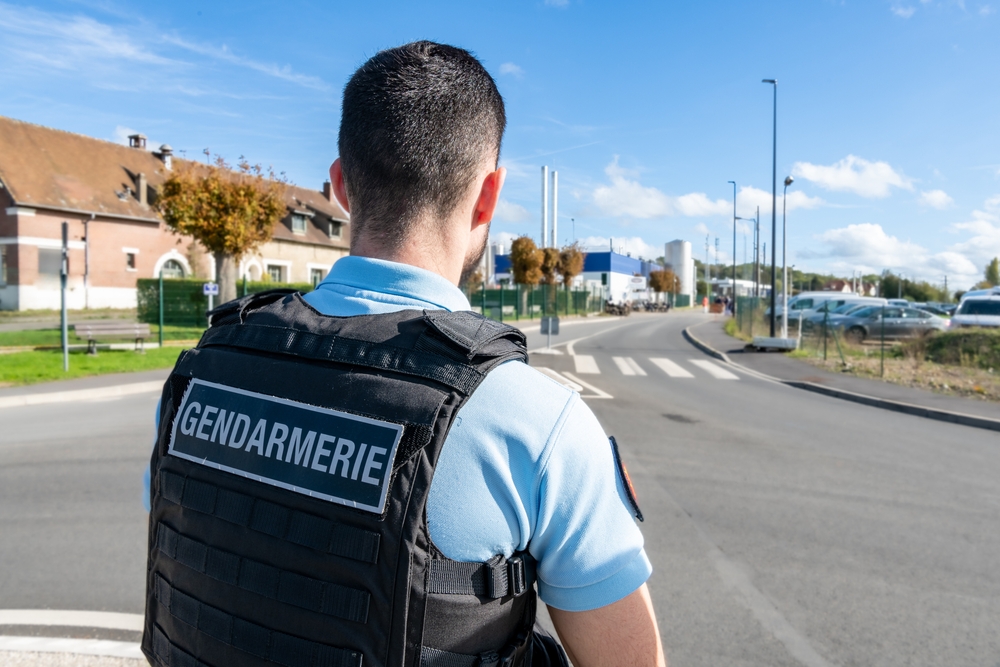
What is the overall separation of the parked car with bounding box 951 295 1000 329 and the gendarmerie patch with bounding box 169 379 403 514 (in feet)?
78.1

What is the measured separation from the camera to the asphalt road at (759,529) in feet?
11.4

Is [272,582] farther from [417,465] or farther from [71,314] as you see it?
[71,314]

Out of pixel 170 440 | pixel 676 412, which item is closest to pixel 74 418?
pixel 676 412

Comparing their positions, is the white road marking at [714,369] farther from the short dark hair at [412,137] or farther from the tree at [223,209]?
the short dark hair at [412,137]

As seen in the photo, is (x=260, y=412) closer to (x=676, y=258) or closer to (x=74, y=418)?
(x=74, y=418)

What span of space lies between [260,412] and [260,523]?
19 centimetres

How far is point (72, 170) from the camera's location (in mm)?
34469

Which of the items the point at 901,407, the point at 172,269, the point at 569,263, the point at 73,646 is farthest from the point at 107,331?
the point at 569,263

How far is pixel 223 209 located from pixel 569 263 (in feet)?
118

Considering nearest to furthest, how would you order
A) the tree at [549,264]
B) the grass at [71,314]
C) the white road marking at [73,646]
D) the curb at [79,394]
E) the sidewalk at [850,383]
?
the white road marking at [73,646] → the curb at [79,394] → the sidewalk at [850,383] → the grass at [71,314] → the tree at [549,264]

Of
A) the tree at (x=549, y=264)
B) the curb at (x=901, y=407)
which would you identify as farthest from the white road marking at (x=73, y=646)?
the tree at (x=549, y=264)

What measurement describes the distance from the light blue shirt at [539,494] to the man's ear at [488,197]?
16.2 inches

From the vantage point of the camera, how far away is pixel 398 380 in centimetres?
118

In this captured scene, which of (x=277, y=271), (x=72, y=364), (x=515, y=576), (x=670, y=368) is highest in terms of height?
(x=277, y=271)
